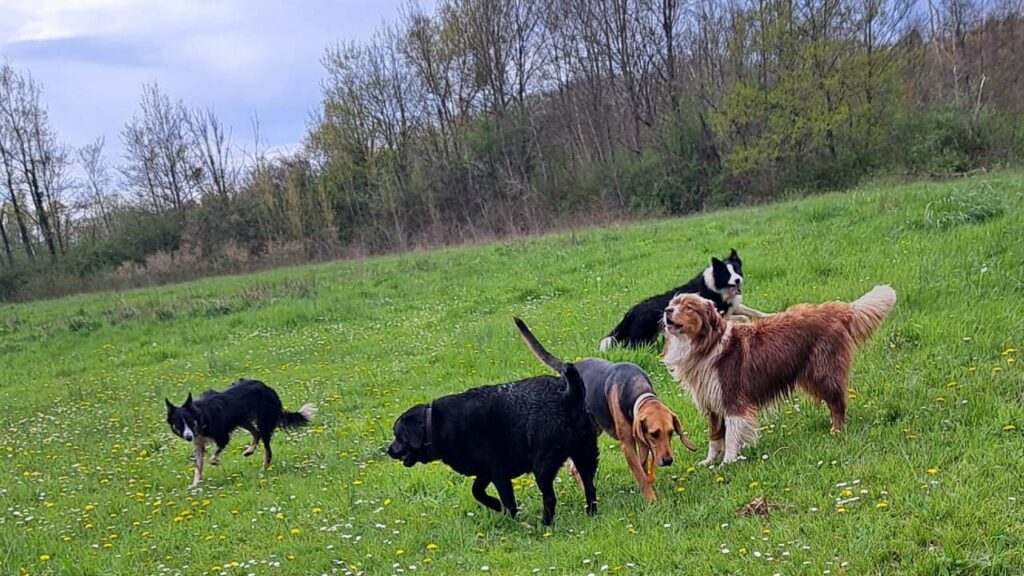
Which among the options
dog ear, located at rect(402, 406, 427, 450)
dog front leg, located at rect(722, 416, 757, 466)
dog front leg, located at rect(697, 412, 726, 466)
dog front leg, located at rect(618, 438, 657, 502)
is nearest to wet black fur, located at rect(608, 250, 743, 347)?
dog front leg, located at rect(697, 412, 726, 466)

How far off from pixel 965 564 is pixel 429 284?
1782 centimetres

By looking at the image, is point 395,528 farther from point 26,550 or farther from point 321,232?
point 321,232

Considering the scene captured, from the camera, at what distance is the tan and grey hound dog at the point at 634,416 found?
5234 millimetres

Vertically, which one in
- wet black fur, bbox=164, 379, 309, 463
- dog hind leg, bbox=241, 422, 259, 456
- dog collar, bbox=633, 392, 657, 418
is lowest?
dog hind leg, bbox=241, 422, 259, 456

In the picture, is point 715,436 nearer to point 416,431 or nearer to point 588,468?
point 588,468

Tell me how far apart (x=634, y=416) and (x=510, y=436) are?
107cm

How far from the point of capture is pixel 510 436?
5906 mm

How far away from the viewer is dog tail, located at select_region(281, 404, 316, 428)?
954cm

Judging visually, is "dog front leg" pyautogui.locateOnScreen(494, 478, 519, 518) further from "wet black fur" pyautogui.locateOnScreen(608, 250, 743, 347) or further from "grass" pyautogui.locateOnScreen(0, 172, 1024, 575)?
→ "wet black fur" pyautogui.locateOnScreen(608, 250, 743, 347)

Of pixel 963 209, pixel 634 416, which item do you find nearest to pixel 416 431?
pixel 634 416

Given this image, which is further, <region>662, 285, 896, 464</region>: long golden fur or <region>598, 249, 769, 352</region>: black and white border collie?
<region>598, 249, 769, 352</region>: black and white border collie

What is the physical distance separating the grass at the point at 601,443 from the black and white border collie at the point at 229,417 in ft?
1.04

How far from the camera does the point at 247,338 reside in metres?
17.5

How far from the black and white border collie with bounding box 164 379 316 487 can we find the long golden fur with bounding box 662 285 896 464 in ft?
18.3
